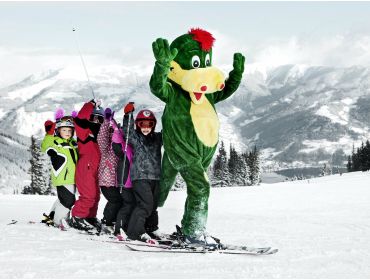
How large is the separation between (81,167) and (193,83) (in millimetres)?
2365

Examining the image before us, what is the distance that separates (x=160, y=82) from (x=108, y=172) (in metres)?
1.83

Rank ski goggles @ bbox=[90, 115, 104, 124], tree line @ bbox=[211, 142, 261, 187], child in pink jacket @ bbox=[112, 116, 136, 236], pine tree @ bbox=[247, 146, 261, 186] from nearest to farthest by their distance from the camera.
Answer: child in pink jacket @ bbox=[112, 116, 136, 236]
ski goggles @ bbox=[90, 115, 104, 124]
tree line @ bbox=[211, 142, 261, 187]
pine tree @ bbox=[247, 146, 261, 186]

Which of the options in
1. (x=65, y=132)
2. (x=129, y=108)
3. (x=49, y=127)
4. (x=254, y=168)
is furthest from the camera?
(x=254, y=168)

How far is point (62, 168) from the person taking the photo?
7.77 m

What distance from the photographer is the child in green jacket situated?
7766 mm

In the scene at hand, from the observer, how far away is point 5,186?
477ft

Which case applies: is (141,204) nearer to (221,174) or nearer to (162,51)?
(162,51)

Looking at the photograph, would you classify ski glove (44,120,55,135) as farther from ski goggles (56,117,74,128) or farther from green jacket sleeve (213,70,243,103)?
green jacket sleeve (213,70,243,103)

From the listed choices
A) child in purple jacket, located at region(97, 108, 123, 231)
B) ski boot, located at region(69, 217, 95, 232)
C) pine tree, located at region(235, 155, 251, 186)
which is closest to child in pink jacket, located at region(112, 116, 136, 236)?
child in purple jacket, located at region(97, 108, 123, 231)

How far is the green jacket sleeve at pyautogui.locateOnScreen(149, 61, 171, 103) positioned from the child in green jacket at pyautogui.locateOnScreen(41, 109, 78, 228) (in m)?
2.43

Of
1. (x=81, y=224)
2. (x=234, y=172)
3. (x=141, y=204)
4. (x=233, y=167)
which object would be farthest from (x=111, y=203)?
(x=233, y=167)

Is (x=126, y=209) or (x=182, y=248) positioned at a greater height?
(x=126, y=209)

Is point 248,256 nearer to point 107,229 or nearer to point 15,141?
point 107,229

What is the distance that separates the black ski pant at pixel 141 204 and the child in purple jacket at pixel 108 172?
727 millimetres
